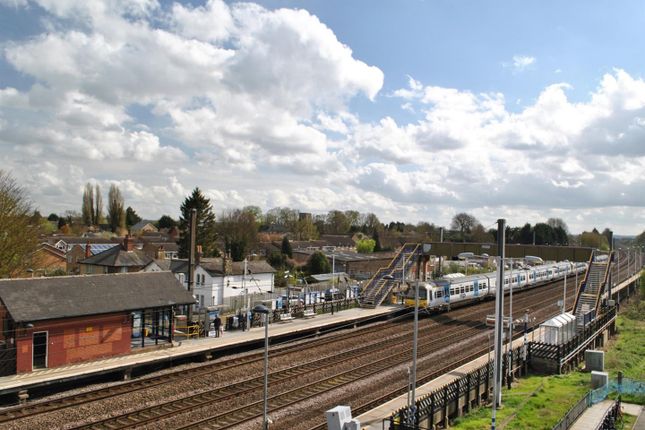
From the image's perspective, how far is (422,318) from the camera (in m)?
43.0

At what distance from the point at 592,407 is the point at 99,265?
163 ft

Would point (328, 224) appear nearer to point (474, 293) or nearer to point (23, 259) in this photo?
point (474, 293)

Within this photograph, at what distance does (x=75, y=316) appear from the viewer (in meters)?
23.3

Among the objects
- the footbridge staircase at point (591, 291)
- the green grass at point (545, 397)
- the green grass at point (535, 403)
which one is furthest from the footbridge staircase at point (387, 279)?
the green grass at point (535, 403)

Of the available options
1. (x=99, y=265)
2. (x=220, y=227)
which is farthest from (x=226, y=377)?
(x=220, y=227)

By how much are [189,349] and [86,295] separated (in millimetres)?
5744

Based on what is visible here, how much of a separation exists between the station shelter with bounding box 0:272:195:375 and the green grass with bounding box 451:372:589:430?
15848 millimetres

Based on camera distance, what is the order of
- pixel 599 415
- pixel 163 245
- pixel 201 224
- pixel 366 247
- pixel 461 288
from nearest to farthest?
pixel 599 415 < pixel 461 288 < pixel 201 224 < pixel 163 245 < pixel 366 247

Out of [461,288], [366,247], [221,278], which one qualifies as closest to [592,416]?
[461,288]

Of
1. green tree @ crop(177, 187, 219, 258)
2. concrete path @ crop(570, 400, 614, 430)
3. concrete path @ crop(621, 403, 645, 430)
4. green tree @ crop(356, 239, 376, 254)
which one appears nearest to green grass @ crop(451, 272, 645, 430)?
concrete path @ crop(621, 403, 645, 430)

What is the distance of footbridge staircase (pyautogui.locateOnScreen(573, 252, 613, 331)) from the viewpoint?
139ft

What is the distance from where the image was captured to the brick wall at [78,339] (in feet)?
71.3

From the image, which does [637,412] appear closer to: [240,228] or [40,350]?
[40,350]

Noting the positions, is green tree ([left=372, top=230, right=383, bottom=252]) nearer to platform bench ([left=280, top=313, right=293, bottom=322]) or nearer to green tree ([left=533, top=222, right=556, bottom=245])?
green tree ([left=533, top=222, right=556, bottom=245])
